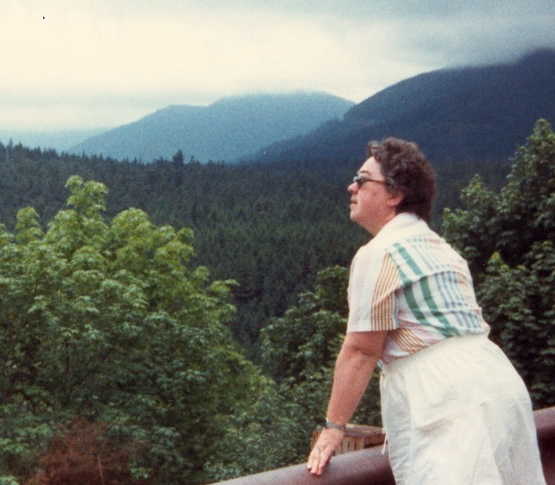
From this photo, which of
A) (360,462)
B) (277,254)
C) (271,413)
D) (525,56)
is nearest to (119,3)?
(277,254)

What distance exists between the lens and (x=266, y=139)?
66250 mm

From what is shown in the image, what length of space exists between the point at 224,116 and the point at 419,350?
223 feet

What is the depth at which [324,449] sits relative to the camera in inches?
79.7

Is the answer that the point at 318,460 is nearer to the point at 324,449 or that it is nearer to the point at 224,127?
the point at 324,449

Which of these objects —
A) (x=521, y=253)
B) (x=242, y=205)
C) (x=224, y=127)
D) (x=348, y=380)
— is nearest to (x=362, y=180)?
(x=348, y=380)

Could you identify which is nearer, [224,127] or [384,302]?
[384,302]

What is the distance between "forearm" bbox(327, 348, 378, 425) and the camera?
2.01m

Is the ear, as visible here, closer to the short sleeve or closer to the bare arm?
the short sleeve

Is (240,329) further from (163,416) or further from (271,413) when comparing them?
(271,413)

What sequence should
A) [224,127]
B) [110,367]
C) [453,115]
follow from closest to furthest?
[110,367] → [453,115] → [224,127]

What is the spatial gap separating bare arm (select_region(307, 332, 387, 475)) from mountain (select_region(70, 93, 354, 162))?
175ft

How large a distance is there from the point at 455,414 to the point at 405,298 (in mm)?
247

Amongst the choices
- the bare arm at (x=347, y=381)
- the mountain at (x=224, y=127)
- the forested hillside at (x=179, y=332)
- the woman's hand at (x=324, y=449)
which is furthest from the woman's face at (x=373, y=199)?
the mountain at (x=224, y=127)

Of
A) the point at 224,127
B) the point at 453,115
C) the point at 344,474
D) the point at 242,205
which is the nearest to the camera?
the point at 344,474
